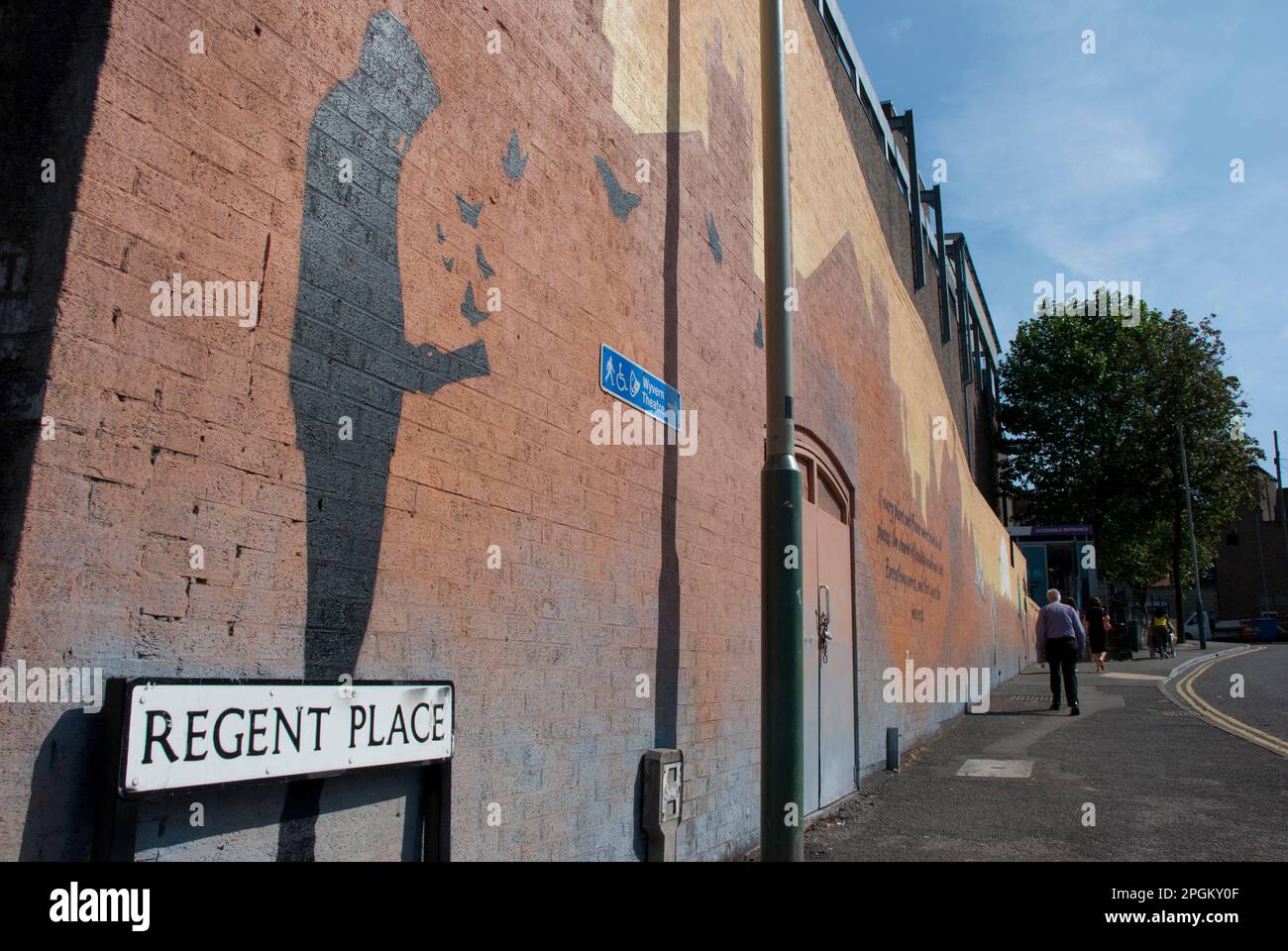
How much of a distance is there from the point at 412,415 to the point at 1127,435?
154 ft

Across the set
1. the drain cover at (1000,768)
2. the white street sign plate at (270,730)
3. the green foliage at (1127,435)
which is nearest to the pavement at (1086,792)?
the drain cover at (1000,768)

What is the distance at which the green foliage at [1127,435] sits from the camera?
43.2 metres

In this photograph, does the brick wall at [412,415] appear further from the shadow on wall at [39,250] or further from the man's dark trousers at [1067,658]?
the man's dark trousers at [1067,658]

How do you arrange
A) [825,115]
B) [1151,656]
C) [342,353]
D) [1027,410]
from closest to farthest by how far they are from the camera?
1. [342,353]
2. [825,115]
3. [1151,656]
4. [1027,410]

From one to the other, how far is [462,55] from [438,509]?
2.05 metres

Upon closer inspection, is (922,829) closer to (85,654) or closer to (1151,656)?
(85,654)

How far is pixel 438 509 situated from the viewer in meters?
3.94

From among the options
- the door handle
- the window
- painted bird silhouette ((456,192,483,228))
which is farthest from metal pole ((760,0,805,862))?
the window

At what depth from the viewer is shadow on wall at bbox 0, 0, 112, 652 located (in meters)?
2.52

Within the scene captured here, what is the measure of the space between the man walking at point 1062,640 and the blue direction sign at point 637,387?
Result: 989cm

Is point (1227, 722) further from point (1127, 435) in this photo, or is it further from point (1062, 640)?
point (1127, 435)

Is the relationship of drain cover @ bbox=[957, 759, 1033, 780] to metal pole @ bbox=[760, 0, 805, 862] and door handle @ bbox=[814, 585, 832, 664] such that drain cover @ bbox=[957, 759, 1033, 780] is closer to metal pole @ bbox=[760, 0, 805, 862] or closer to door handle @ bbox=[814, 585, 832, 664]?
door handle @ bbox=[814, 585, 832, 664]

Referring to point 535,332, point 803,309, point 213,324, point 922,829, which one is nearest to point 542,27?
point 535,332

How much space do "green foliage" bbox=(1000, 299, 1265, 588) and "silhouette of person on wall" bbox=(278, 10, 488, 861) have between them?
4293cm
